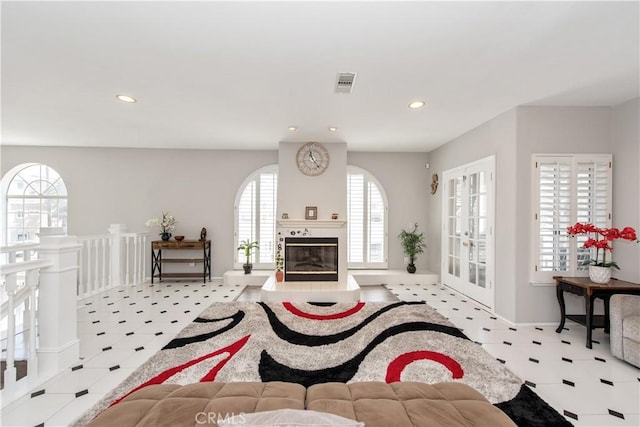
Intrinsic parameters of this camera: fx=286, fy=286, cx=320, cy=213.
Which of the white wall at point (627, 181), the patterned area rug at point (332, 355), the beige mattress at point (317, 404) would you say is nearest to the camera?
the beige mattress at point (317, 404)

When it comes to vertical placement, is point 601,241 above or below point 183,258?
above

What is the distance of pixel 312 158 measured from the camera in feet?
18.0

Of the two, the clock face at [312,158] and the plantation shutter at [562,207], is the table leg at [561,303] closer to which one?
the plantation shutter at [562,207]

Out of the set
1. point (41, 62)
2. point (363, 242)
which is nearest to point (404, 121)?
point (363, 242)

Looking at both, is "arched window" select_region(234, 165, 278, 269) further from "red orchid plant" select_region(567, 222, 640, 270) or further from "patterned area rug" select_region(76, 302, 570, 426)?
"red orchid plant" select_region(567, 222, 640, 270)

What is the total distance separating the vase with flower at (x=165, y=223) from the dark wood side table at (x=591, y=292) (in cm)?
653

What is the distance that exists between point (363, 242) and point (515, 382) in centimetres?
420

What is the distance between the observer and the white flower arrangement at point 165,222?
19.3 ft

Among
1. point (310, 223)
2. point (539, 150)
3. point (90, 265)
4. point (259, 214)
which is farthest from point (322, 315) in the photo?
point (90, 265)

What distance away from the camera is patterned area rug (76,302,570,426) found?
2295mm

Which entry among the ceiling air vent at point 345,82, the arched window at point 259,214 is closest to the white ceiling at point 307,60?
the ceiling air vent at point 345,82

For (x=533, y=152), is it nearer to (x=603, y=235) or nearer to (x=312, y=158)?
(x=603, y=235)

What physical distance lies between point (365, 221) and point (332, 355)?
12.9 feet

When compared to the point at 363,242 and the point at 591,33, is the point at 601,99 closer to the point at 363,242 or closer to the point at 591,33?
the point at 591,33
